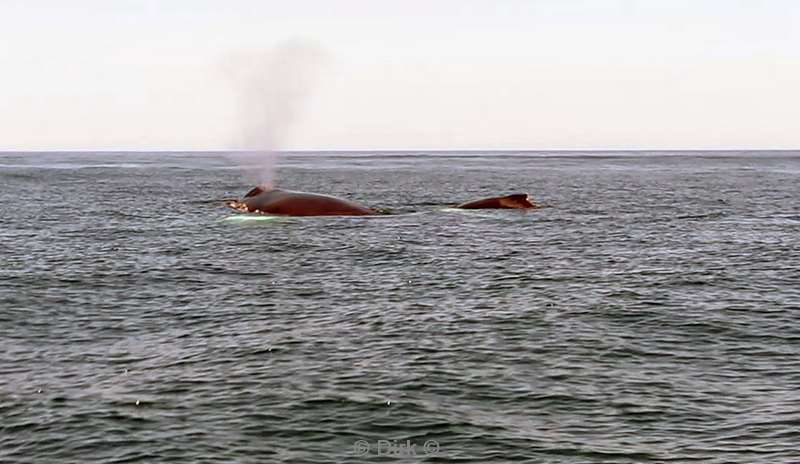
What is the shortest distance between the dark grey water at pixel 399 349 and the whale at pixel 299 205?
8811 mm

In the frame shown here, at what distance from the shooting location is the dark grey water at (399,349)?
1498 cm

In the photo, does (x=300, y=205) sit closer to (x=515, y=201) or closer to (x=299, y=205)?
(x=299, y=205)

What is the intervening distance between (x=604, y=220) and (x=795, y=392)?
114 ft

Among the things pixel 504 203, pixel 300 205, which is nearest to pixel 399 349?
pixel 300 205

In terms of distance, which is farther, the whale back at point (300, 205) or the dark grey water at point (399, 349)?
the whale back at point (300, 205)

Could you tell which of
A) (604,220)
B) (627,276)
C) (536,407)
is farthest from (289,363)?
(604,220)

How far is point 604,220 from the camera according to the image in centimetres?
5188

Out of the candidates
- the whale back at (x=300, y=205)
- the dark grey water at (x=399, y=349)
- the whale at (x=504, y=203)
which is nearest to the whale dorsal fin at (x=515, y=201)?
the whale at (x=504, y=203)

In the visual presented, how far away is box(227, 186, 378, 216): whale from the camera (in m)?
50.7

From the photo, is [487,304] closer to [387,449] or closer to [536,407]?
[536,407]

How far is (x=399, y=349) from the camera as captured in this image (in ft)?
67.5

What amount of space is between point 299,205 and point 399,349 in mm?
30800

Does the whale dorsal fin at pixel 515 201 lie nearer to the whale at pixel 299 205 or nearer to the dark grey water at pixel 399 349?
the whale at pixel 299 205

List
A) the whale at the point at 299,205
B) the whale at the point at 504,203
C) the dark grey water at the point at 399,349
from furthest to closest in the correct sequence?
the whale at the point at 504,203, the whale at the point at 299,205, the dark grey water at the point at 399,349
